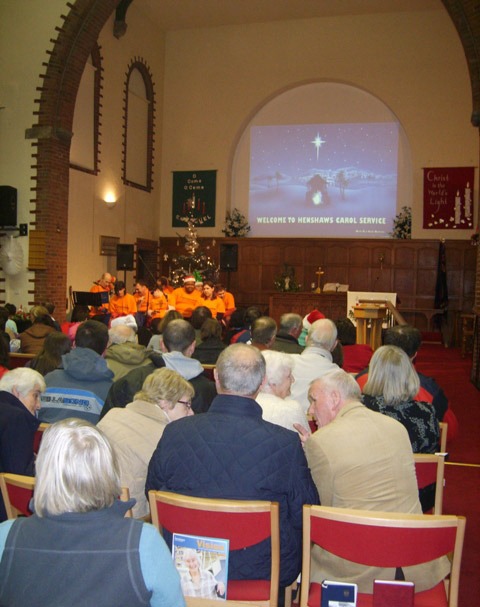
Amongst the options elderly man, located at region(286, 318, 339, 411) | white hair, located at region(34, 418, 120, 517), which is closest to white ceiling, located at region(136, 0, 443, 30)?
elderly man, located at region(286, 318, 339, 411)

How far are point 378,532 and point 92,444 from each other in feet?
3.01

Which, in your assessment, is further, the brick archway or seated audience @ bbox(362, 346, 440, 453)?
the brick archway

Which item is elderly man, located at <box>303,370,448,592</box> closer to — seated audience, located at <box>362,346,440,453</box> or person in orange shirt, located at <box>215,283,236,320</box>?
seated audience, located at <box>362,346,440,453</box>

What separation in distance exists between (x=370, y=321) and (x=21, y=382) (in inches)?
255

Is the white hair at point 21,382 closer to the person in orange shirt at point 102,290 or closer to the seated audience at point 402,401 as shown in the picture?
the seated audience at point 402,401

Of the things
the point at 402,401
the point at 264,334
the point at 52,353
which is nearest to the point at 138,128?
the point at 264,334

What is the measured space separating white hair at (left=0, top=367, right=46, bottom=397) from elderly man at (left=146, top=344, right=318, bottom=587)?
3.38 feet

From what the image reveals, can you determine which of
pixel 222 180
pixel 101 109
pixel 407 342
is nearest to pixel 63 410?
pixel 407 342

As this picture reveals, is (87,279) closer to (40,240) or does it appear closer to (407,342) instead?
(40,240)

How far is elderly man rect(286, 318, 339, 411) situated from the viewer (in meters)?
4.26

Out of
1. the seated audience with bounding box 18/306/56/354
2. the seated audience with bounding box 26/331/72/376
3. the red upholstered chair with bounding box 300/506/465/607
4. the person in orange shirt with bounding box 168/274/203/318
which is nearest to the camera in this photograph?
the red upholstered chair with bounding box 300/506/465/607

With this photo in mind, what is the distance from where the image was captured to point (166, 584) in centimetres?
147

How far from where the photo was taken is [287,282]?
1423 centimetres

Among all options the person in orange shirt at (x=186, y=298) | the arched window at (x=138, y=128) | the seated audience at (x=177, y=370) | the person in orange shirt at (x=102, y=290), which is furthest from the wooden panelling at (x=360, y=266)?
the seated audience at (x=177, y=370)
